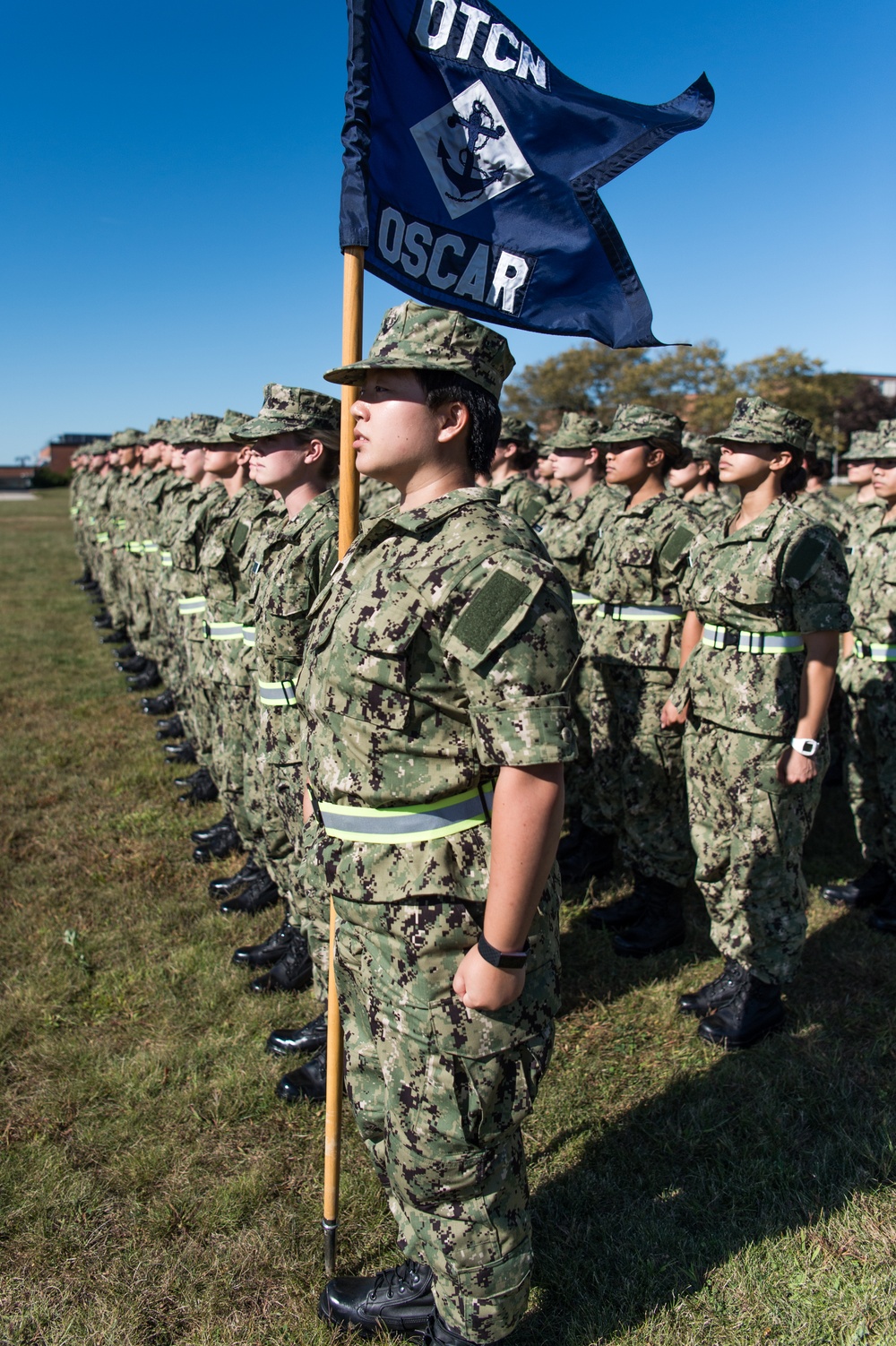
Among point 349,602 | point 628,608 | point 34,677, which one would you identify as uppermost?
point 349,602

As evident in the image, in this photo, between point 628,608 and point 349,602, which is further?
point 628,608

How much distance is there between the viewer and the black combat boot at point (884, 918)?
4965 mm

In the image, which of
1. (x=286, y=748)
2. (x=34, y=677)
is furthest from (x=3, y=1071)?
(x=34, y=677)

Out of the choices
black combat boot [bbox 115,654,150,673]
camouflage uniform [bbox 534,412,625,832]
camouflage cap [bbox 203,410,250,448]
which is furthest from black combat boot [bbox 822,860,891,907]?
black combat boot [bbox 115,654,150,673]

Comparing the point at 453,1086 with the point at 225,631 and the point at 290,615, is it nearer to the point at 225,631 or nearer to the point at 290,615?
the point at 290,615

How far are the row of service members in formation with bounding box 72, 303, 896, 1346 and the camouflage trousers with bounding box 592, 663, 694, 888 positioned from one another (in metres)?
0.02

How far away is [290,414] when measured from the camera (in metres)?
3.90

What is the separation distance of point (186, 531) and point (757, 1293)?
5.38 m

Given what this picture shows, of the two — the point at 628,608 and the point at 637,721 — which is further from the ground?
the point at 628,608

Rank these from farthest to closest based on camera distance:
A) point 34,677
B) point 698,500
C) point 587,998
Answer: point 34,677
point 698,500
point 587,998

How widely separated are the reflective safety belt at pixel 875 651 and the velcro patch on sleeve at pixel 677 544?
1.59m

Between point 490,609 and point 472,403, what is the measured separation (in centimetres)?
57

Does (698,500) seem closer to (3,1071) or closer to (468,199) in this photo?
(468,199)

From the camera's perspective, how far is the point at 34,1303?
2645 millimetres
